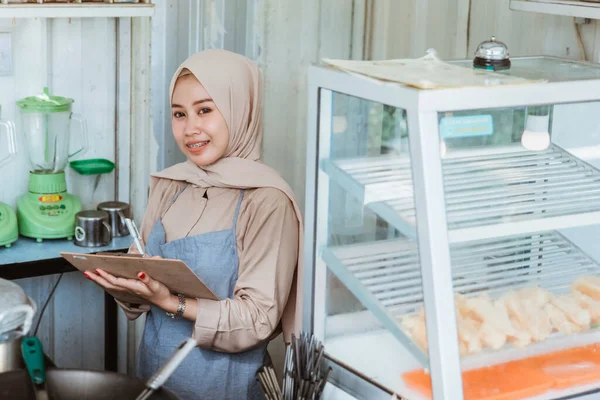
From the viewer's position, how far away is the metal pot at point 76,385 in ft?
5.12

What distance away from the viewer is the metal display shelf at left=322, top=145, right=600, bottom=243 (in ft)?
5.39

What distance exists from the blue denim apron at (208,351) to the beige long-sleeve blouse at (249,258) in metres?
0.03

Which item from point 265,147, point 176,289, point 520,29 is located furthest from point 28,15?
point 520,29

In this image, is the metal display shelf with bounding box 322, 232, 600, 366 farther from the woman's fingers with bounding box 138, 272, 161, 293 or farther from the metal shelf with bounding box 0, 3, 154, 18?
the metal shelf with bounding box 0, 3, 154, 18

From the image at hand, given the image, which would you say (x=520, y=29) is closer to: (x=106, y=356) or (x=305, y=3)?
(x=305, y=3)

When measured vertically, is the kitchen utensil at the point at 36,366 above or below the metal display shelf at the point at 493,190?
below

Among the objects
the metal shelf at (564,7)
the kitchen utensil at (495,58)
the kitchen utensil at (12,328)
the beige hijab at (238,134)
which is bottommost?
the kitchen utensil at (12,328)

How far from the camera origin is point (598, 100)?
1.68 m

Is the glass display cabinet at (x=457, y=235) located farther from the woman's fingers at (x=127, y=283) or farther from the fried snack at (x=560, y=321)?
the woman's fingers at (x=127, y=283)

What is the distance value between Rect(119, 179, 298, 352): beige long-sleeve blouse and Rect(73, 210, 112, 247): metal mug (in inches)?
30.6

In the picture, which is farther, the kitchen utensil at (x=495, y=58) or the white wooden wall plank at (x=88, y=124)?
the white wooden wall plank at (x=88, y=124)

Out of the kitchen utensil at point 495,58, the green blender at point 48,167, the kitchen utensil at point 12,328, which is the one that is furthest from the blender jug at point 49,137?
the kitchen utensil at point 495,58

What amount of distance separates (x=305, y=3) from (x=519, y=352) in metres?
2.08

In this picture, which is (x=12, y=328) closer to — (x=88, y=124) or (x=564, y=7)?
(x=564, y=7)
